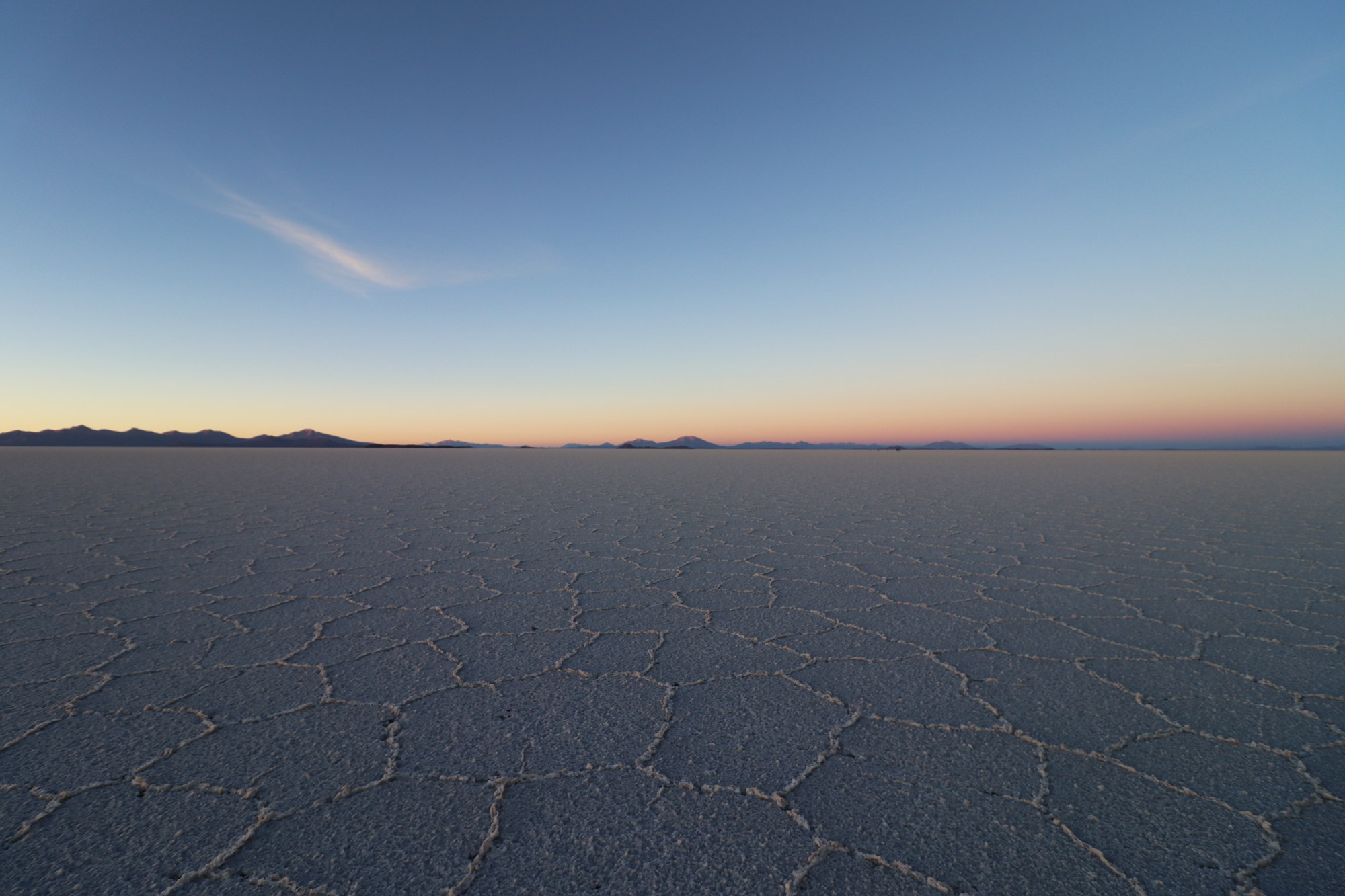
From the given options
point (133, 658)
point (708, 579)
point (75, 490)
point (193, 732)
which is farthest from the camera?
point (75, 490)

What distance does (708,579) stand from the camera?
3.08m

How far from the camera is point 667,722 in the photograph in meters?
1.56

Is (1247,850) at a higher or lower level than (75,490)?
lower

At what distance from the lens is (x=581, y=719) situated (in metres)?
1.56

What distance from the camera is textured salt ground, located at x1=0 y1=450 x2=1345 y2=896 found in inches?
41.6

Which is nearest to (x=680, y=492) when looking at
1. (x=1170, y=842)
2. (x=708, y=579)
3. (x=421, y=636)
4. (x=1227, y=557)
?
(x=708, y=579)

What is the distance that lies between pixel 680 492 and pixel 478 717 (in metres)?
6.50

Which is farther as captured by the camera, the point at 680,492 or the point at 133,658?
the point at 680,492

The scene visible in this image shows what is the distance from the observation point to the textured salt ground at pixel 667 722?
1.06 meters

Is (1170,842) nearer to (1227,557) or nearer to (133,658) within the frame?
(133,658)

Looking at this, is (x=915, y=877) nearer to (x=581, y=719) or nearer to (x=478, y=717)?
(x=581, y=719)

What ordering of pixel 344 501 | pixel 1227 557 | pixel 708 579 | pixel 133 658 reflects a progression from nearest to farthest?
pixel 133 658 → pixel 708 579 → pixel 1227 557 → pixel 344 501

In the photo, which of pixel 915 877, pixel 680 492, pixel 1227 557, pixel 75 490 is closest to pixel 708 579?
pixel 915 877

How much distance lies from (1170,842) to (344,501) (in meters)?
6.92
